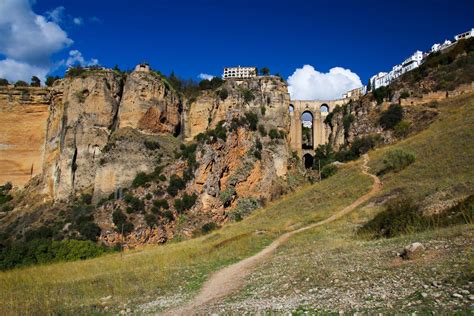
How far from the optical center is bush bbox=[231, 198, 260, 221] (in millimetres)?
33500

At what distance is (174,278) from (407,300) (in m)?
7.45

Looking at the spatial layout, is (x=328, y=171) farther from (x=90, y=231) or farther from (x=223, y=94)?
(x=90, y=231)

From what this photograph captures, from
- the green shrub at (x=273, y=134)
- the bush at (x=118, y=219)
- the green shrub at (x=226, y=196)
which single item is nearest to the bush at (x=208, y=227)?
the green shrub at (x=226, y=196)

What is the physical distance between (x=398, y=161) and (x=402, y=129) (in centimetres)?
1433

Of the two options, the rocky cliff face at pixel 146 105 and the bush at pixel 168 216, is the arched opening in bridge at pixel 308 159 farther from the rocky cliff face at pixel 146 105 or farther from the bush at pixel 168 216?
the bush at pixel 168 216

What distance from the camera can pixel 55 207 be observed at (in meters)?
38.4

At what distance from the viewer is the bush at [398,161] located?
85.6ft

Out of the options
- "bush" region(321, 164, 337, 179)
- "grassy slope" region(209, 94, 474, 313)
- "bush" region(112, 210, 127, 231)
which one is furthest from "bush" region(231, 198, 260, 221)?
"grassy slope" region(209, 94, 474, 313)

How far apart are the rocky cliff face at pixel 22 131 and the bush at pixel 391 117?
3922 cm

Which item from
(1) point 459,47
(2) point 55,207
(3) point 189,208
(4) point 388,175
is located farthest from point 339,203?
(1) point 459,47

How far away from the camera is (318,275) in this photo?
8.14 meters

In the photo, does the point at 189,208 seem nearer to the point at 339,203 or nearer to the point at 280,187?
the point at 280,187

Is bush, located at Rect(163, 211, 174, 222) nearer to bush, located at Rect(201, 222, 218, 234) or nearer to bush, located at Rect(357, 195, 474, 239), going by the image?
bush, located at Rect(201, 222, 218, 234)

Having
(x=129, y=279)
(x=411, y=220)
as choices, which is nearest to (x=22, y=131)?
(x=129, y=279)
